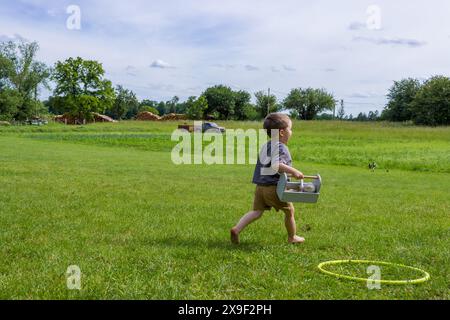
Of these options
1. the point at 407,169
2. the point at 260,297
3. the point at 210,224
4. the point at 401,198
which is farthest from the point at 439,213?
the point at 407,169

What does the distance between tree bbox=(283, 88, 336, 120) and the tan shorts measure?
4477 inches

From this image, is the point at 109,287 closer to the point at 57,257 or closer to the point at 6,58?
the point at 57,257

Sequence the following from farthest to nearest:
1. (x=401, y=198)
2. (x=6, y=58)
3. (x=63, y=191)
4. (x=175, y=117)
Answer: (x=175, y=117), (x=6, y=58), (x=401, y=198), (x=63, y=191)

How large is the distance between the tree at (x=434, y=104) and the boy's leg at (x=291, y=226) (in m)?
86.0

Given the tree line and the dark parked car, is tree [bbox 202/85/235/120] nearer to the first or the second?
the tree line

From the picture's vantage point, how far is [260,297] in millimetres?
5125

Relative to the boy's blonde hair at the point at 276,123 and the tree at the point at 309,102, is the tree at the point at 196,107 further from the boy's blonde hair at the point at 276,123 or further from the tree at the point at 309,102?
the boy's blonde hair at the point at 276,123

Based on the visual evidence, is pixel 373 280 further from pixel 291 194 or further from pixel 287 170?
pixel 287 170

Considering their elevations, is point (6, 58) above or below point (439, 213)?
above


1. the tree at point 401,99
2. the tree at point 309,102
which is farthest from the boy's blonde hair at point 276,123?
the tree at point 309,102

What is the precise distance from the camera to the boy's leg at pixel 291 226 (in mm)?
7382

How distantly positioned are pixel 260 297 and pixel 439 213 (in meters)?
6.98

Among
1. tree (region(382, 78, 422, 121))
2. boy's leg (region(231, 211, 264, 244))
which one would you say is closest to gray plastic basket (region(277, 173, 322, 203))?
boy's leg (region(231, 211, 264, 244))

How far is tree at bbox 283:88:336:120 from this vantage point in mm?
122062
